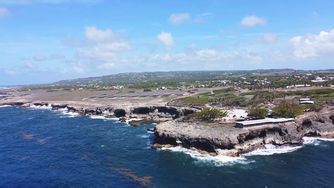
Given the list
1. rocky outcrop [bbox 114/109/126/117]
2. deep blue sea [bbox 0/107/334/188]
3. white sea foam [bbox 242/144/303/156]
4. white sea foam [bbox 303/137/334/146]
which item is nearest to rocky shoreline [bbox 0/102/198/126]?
rocky outcrop [bbox 114/109/126/117]

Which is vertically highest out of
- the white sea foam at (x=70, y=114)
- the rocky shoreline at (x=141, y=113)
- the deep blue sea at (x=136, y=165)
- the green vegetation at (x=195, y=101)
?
the green vegetation at (x=195, y=101)

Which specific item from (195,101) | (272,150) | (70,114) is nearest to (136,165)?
(272,150)

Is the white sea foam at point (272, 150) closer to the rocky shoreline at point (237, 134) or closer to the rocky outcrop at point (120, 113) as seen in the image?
the rocky shoreline at point (237, 134)

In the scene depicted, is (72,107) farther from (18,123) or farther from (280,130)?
(280,130)

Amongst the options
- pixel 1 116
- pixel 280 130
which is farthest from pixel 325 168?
pixel 1 116

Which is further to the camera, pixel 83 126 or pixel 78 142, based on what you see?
pixel 83 126

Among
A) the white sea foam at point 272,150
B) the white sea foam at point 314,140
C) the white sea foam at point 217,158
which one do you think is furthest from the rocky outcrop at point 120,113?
the white sea foam at point 314,140
